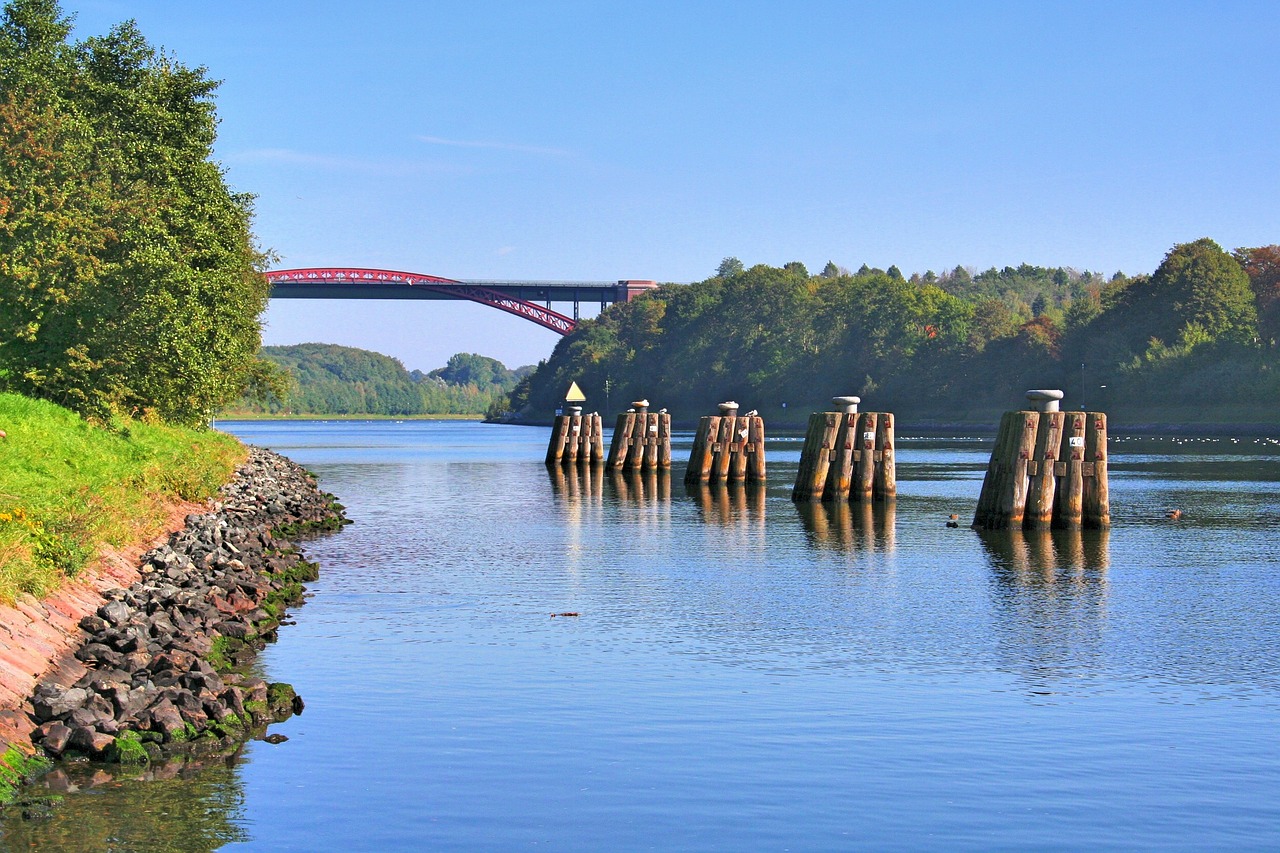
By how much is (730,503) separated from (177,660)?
3261cm

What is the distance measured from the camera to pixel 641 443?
6731 centimetres

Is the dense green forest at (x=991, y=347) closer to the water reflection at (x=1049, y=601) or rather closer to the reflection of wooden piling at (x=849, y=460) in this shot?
the reflection of wooden piling at (x=849, y=460)

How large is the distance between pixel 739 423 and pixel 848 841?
46.3 m

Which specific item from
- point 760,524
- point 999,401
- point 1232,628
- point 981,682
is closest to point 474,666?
point 981,682

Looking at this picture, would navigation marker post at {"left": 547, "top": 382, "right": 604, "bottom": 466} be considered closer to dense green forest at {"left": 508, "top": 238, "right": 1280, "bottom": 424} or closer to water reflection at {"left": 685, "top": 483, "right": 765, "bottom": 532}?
water reflection at {"left": 685, "top": 483, "right": 765, "bottom": 532}

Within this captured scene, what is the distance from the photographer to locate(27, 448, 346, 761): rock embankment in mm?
13562

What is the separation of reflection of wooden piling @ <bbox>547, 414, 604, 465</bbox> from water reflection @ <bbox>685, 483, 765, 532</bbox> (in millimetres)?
17184

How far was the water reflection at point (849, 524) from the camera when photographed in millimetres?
34156

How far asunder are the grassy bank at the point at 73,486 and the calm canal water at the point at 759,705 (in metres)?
2.86

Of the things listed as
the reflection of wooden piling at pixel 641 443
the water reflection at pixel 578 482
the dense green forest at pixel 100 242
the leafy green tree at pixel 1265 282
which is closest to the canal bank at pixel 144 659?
the dense green forest at pixel 100 242

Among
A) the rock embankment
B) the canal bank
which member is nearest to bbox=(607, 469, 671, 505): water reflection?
the rock embankment

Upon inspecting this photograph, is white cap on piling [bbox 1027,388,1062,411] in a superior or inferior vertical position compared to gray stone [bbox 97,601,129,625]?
superior

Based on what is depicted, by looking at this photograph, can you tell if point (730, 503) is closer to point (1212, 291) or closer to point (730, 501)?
point (730, 501)

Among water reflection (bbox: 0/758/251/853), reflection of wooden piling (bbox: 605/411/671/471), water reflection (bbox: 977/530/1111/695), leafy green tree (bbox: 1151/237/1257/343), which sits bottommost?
water reflection (bbox: 0/758/251/853)
